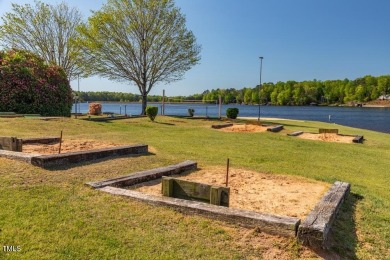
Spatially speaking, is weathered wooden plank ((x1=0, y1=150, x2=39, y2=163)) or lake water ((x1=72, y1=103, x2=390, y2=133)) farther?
lake water ((x1=72, y1=103, x2=390, y2=133))

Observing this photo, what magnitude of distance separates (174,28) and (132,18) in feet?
13.2

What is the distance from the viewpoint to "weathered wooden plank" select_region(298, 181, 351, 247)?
379 cm

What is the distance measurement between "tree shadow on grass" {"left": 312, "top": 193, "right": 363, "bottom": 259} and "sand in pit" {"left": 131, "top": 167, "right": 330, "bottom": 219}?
47 centimetres

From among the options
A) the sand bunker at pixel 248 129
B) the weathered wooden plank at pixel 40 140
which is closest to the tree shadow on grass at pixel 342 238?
the weathered wooden plank at pixel 40 140

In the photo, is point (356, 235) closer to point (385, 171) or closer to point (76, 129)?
point (385, 171)

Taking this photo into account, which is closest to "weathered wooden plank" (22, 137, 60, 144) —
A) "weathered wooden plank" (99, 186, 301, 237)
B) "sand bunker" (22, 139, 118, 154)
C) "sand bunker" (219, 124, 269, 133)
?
"sand bunker" (22, 139, 118, 154)

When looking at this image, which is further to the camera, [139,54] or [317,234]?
[139,54]

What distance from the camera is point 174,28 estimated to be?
31.9 m

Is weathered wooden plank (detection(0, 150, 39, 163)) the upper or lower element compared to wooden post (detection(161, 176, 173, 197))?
upper

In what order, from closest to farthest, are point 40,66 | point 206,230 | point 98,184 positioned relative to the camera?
point 206,230
point 98,184
point 40,66

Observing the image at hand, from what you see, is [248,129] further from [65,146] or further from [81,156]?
[81,156]

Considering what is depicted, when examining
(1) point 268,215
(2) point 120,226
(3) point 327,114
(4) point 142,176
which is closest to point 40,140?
(4) point 142,176

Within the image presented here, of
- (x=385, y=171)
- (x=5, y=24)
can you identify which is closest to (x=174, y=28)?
(x=5, y=24)

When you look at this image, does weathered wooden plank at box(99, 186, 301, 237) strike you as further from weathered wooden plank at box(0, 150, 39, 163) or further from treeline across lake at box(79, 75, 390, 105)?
treeline across lake at box(79, 75, 390, 105)
